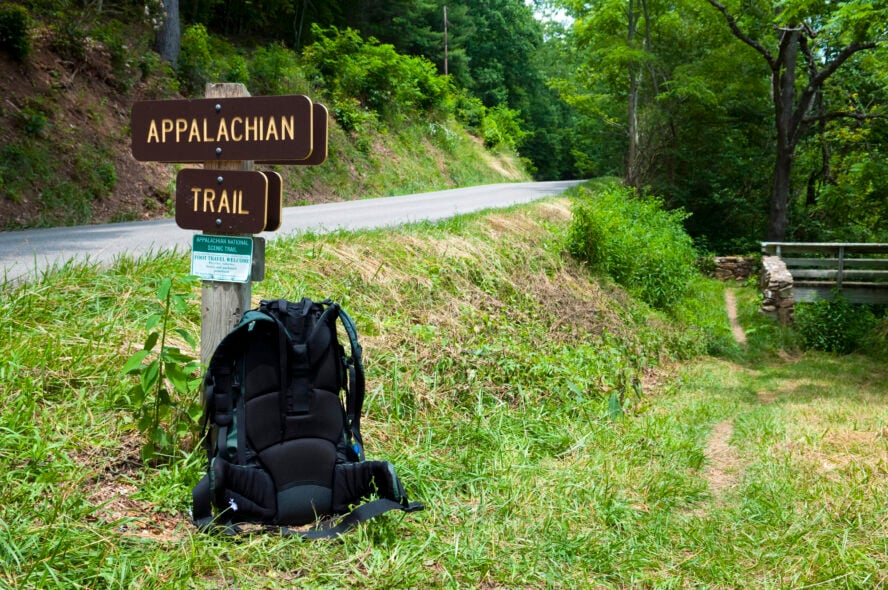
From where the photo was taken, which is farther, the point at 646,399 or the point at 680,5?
the point at 680,5

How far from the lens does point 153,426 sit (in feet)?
11.1

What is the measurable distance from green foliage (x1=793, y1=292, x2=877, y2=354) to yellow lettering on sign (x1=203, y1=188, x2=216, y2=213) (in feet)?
41.5

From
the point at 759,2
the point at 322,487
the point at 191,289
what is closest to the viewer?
the point at 322,487

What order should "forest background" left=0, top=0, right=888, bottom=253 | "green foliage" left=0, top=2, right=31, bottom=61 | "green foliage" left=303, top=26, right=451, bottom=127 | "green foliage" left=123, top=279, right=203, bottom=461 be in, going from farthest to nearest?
"green foliage" left=303, top=26, right=451, bottom=127, "forest background" left=0, top=0, right=888, bottom=253, "green foliage" left=0, top=2, right=31, bottom=61, "green foliage" left=123, top=279, right=203, bottom=461

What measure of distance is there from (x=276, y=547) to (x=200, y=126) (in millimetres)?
2005

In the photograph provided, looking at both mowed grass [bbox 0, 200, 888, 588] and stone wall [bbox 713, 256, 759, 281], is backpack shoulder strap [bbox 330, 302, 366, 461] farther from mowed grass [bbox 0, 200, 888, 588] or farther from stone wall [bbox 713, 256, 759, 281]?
stone wall [bbox 713, 256, 759, 281]

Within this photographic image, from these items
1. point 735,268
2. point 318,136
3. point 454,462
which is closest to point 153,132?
point 318,136

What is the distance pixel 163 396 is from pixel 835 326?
13.4 meters

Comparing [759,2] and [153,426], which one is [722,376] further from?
[759,2]

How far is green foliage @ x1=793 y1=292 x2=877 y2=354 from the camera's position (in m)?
13.4

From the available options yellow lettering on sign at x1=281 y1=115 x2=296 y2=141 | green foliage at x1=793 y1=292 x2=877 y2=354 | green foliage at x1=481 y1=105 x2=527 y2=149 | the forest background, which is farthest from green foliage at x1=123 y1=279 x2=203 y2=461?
green foliage at x1=481 y1=105 x2=527 y2=149

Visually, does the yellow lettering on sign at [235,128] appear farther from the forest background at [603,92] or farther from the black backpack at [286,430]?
the forest background at [603,92]

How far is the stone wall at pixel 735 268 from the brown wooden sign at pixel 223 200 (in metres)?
18.8

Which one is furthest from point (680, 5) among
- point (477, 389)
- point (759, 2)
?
point (477, 389)
